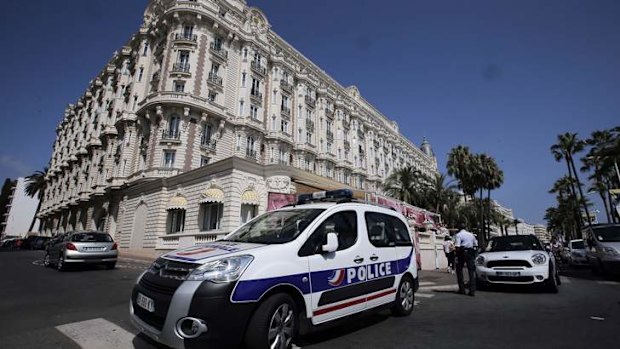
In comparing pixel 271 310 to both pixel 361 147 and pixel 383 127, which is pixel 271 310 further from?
pixel 383 127

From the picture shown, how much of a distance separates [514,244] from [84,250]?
1521cm

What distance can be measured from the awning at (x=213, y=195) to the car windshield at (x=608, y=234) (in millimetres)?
18653

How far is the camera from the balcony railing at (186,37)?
26703mm

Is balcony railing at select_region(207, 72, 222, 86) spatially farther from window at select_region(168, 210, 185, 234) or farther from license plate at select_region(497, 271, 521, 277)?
license plate at select_region(497, 271, 521, 277)

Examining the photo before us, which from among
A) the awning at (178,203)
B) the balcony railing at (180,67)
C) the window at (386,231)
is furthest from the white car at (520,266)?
the balcony railing at (180,67)

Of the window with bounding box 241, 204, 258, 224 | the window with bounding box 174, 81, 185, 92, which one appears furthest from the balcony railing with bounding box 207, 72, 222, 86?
the window with bounding box 241, 204, 258, 224

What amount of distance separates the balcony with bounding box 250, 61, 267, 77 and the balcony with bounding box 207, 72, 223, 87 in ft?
15.3

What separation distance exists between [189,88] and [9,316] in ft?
78.6

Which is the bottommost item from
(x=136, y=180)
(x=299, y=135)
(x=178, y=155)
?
(x=136, y=180)

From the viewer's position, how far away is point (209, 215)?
20.9m

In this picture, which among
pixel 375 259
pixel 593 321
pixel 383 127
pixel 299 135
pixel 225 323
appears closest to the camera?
pixel 225 323

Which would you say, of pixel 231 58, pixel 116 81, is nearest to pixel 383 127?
pixel 231 58

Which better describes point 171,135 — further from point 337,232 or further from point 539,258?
point 539,258

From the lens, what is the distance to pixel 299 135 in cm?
3581
